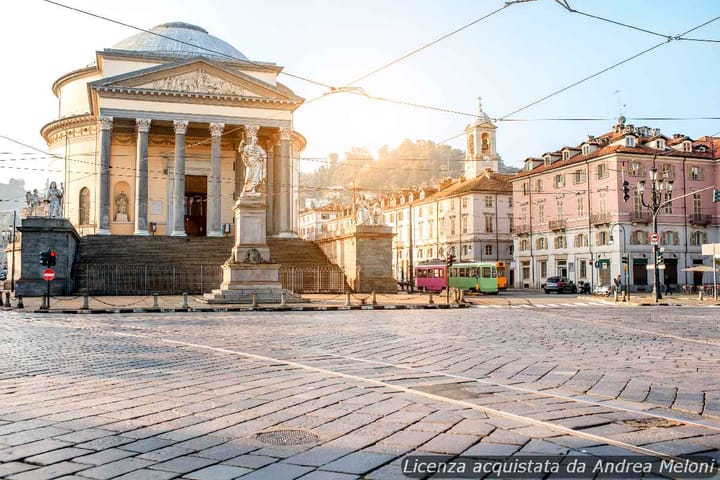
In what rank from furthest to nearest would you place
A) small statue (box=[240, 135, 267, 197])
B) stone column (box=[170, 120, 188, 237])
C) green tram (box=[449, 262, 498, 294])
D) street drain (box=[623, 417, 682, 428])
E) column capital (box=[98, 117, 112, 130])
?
green tram (box=[449, 262, 498, 294]) < stone column (box=[170, 120, 188, 237]) < column capital (box=[98, 117, 112, 130]) < small statue (box=[240, 135, 267, 197]) < street drain (box=[623, 417, 682, 428])

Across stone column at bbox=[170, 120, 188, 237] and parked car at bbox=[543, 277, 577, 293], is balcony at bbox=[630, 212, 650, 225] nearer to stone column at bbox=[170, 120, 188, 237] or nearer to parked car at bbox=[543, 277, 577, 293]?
parked car at bbox=[543, 277, 577, 293]

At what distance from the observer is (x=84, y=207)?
53.9m

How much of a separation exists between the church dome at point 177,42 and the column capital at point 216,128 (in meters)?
11.2

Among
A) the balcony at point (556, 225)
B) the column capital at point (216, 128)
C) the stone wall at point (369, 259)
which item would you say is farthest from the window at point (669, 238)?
the column capital at point (216, 128)

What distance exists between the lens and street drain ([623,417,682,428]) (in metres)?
5.34

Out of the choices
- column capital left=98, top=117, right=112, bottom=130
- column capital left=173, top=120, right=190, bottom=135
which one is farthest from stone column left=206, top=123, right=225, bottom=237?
column capital left=98, top=117, right=112, bottom=130

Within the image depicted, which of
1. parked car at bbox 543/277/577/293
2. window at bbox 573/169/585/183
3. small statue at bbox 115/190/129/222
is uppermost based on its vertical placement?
window at bbox 573/169/585/183

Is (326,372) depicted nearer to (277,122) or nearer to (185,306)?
(185,306)

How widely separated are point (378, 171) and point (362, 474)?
16728cm

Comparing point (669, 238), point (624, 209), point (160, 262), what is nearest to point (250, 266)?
point (160, 262)

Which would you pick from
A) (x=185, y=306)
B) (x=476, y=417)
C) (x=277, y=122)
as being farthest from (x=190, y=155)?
(x=476, y=417)

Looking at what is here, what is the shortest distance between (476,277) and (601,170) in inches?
575

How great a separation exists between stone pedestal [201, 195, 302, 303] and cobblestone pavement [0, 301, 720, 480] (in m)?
14.0

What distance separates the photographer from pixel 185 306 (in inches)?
936
